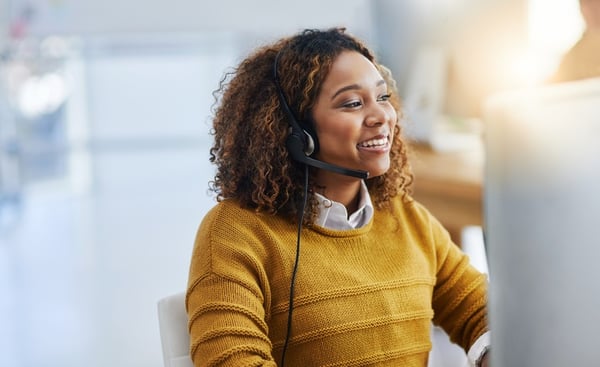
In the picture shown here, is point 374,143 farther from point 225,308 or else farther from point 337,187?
point 225,308

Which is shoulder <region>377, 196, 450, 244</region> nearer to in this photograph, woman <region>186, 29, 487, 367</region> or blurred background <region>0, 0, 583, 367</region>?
woman <region>186, 29, 487, 367</region>

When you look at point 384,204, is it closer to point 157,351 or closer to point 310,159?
point 310,159

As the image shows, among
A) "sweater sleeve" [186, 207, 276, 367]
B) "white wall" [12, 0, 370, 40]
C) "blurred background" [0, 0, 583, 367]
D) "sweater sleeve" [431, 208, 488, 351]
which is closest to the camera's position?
"sweater sleeve" [186, 207, 276, 367]

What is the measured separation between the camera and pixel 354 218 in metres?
1.21

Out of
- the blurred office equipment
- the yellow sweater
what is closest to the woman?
the yellow sweater

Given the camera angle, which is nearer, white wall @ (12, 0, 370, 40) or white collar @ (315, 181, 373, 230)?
white collar @ (315, 181, 373, 230)

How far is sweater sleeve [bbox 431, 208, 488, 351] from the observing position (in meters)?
1.24

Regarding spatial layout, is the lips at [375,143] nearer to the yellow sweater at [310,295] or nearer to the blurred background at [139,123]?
the yellow sweater at [310,295]

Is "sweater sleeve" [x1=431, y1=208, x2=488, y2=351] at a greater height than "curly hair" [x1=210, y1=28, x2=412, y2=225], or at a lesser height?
lesser

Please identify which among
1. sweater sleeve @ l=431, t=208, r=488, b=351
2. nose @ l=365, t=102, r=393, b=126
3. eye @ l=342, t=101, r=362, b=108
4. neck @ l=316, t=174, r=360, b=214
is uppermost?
eye @ l=342, t=101, r=362, b=108

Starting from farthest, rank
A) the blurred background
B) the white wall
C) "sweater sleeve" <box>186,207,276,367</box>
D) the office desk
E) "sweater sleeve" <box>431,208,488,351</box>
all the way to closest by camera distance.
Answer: the white wall < the blurred background < the office desk < "sweater sleeve" <box>431,208,488,351</box> < "sweater sleeve" <box>186,207,276,367</box>

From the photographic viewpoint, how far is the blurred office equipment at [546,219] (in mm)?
542

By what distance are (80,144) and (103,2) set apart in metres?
2.37

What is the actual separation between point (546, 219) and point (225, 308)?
1.80ft
